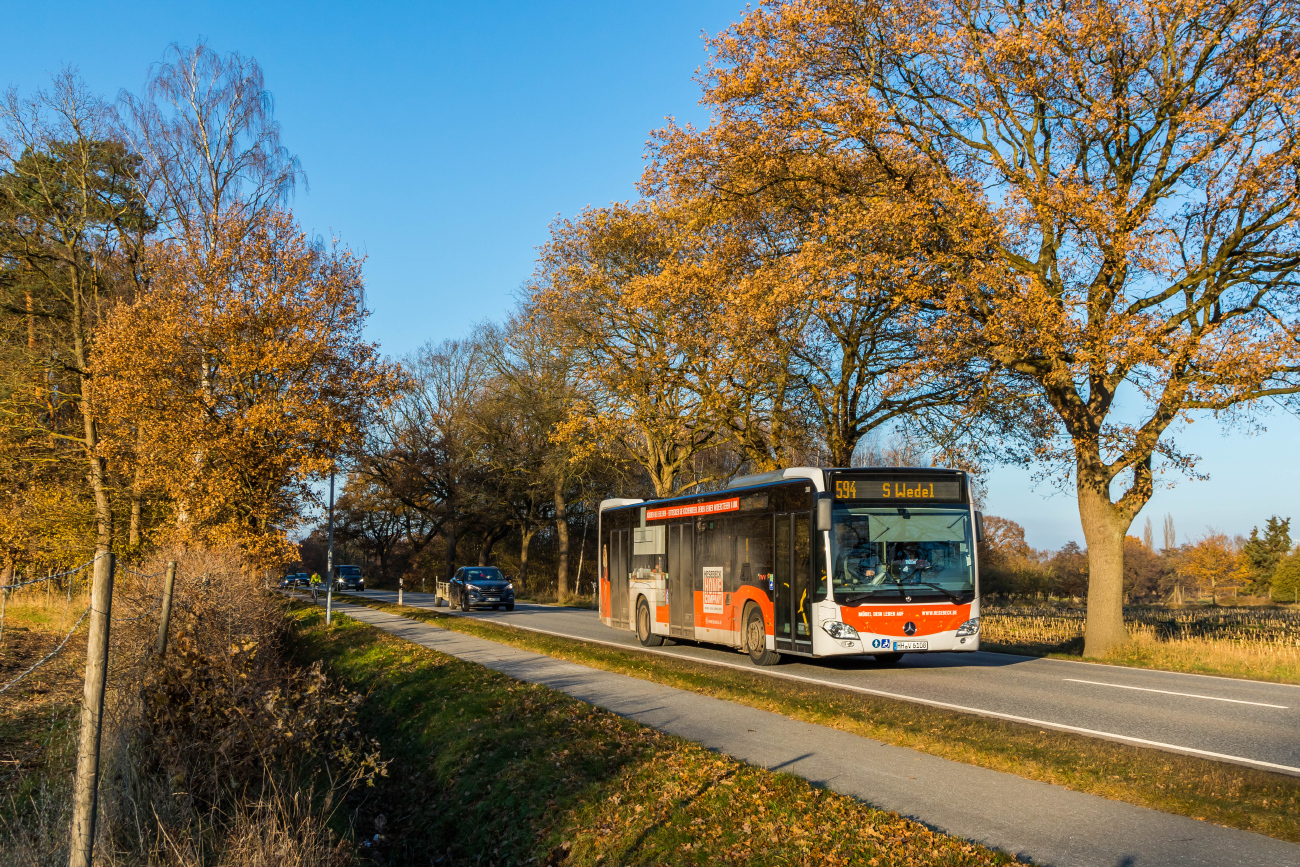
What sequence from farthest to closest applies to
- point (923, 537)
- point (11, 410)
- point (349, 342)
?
point (11, 410) → point (349, 342) → point (923, 537)

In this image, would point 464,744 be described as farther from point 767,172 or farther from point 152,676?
point 767,172

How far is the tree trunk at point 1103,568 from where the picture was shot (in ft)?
58.9

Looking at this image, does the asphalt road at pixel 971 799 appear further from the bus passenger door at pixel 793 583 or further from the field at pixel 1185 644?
the field at pixel 1185 644

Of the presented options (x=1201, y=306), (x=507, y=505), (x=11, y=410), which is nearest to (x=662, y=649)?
(x=1201, y=306)

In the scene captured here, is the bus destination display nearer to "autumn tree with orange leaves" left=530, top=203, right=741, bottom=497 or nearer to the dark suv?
"autumn tree with orange leaves" left=530, top=203, right=741, bottom=497

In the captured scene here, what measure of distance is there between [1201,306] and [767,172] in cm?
934

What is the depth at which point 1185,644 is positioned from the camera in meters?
17.4

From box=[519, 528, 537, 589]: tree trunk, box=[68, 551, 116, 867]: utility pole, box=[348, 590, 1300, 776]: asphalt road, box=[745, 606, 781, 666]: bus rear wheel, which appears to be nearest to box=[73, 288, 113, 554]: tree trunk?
box=[348, 590, 1300, 776]: asphalt road

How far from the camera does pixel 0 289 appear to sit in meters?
29.8

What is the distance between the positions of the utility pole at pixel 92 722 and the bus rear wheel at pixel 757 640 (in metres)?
12.0

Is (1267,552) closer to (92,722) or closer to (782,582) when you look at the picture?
(782,582)

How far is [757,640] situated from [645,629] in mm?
5021

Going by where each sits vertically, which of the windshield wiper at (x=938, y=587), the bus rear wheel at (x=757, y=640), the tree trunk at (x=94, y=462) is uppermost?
the tree trunk at (x=94, y=462)

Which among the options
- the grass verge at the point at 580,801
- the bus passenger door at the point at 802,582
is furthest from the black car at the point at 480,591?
the bus passenger door at the point at 802,582
